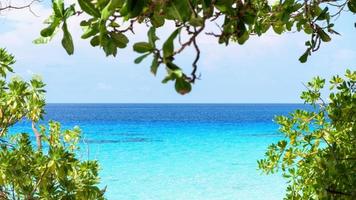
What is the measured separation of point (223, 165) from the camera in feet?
71.2

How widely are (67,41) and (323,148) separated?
3153 millimetres

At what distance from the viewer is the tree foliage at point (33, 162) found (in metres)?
3.66

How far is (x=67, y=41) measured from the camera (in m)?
1.25

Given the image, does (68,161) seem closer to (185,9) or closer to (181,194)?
(185,9)

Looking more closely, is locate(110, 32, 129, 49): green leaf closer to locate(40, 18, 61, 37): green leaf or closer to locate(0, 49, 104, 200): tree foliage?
locate(40, 18, 61, 37): green leaf

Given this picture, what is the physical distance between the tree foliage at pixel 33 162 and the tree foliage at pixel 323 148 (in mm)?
1368

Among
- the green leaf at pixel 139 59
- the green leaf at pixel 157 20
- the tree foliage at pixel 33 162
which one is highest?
the green leaf at pixel 157 20

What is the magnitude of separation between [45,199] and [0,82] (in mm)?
936

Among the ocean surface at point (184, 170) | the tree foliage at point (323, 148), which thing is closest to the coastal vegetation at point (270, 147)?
the tree foliage at point (323, 148)

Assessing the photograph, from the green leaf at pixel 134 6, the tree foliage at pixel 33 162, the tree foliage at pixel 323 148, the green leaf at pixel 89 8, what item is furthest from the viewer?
the tree foliage at pixel 33 162

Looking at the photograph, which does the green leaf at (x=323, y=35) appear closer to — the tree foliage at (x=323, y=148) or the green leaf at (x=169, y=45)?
the tree foliage at (x=323, y=148)

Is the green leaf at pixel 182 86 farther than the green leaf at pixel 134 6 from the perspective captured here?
No

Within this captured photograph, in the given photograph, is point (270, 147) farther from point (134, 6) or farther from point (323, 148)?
point (134, 6)

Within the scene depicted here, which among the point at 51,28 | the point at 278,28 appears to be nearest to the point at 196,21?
the point at 51,28
